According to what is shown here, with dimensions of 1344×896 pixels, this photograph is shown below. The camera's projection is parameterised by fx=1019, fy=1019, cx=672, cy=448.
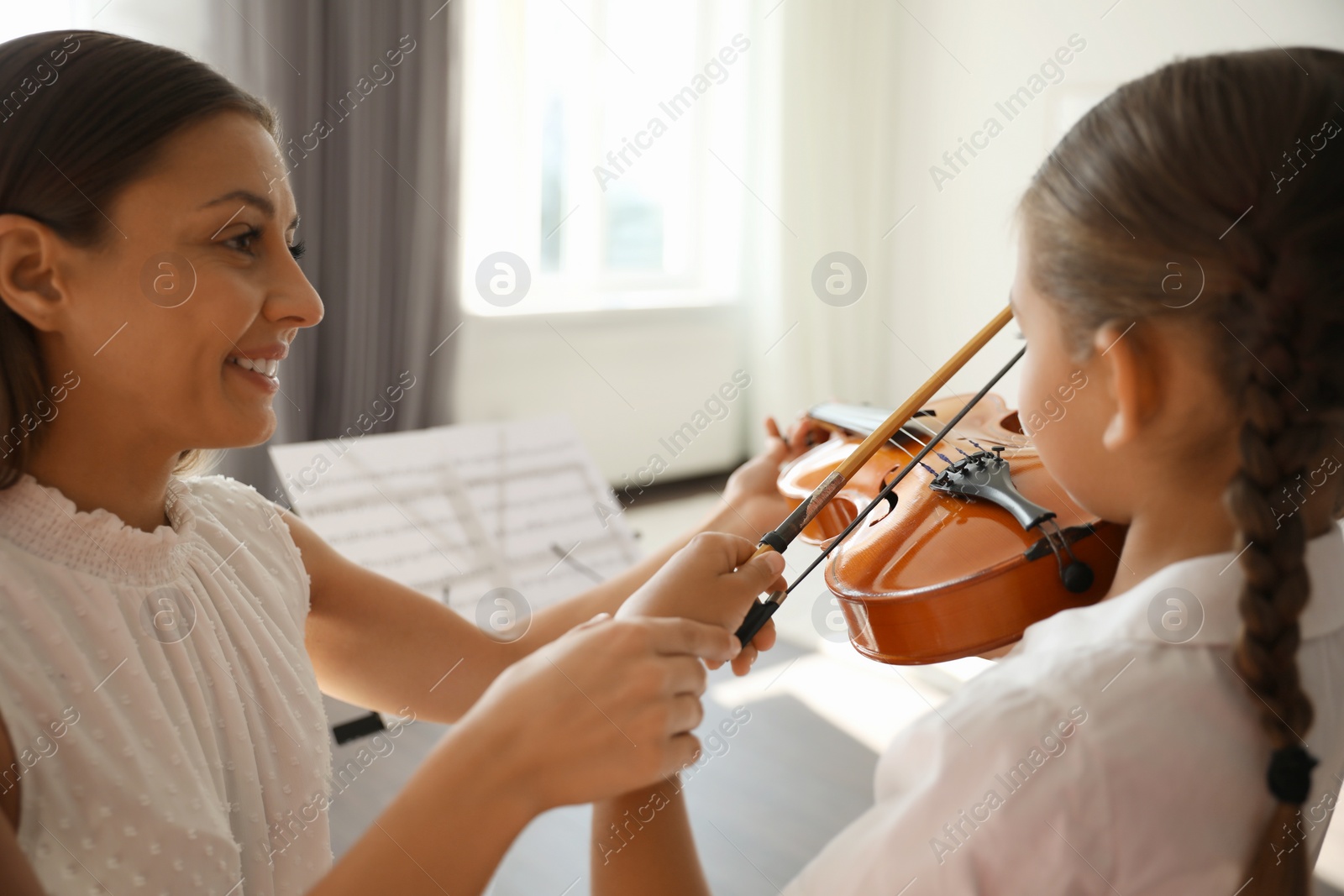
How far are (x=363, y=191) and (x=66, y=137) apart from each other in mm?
2389

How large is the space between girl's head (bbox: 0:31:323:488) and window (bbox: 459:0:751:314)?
2.55 m

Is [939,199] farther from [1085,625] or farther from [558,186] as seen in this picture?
[1085,625]

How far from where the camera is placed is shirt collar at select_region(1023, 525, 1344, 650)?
2.09ft

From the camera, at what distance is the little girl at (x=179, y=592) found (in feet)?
2.20

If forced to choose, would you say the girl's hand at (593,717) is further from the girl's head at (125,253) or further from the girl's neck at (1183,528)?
the girl's head at (125,253)

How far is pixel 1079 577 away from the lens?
0.94 m

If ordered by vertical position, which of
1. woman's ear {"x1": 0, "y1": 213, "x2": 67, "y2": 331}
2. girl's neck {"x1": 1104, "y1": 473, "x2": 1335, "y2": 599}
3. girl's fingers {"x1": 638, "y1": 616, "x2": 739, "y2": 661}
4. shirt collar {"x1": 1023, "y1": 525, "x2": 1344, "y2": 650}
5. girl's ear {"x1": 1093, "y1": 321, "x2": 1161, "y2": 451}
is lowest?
girl's fingers {"x1": 638, "y1": 616, "x2": 739, "y2": 661}

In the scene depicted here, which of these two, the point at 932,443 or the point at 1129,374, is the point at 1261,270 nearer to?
the point at 1129,374

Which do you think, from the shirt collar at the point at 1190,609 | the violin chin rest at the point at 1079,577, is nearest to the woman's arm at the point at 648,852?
the shirt collar at the point at 1190,609

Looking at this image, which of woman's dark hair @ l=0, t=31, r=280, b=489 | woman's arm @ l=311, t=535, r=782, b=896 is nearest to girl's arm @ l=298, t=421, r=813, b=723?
woman's dark hair @ l=0, t=31, r=280, b=489

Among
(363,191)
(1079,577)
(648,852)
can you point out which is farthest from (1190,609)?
(363,191)

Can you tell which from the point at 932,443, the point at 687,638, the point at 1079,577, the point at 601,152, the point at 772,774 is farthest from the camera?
the point at 601,152

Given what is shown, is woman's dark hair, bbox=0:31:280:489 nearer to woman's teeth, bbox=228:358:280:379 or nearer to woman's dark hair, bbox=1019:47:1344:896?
woman's teeth, bbox=228:358:280:379

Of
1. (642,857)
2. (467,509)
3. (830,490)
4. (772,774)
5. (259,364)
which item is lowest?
(772,774)
